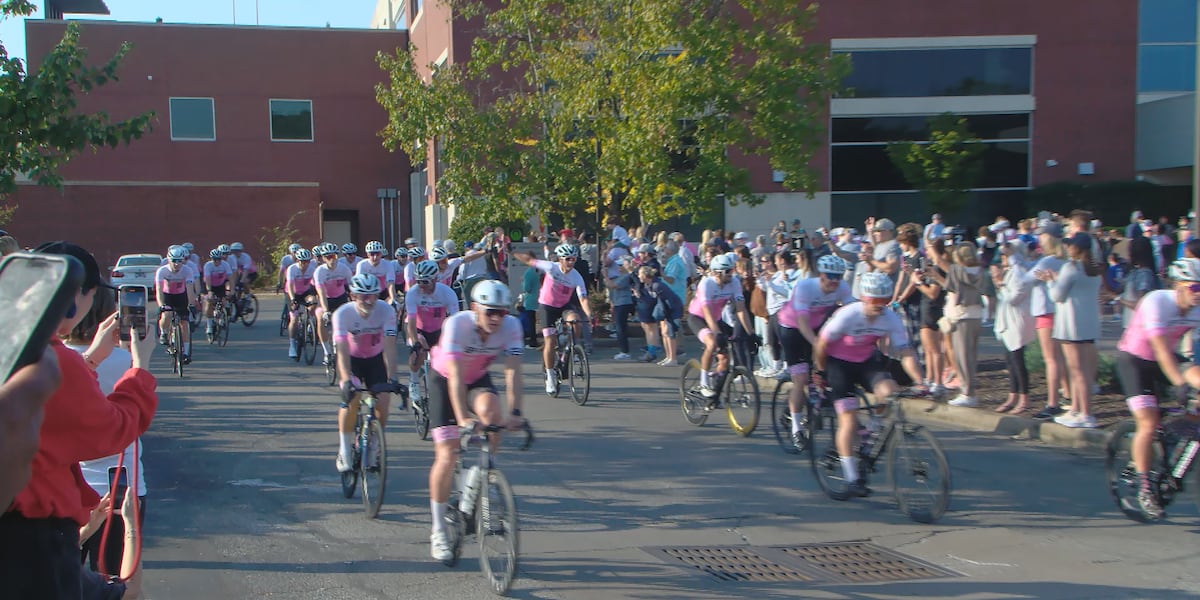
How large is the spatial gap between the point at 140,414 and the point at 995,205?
35.2m

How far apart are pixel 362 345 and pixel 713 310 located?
13.7 ft

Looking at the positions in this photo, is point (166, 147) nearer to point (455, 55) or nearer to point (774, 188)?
point (455, 55)

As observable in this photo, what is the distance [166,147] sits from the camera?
3981 centimetres

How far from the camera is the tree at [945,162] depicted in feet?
103

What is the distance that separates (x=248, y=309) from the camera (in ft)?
73.0

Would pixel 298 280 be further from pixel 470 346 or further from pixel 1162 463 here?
pixel 1162 463

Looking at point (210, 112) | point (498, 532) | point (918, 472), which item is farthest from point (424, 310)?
point (210, 112)

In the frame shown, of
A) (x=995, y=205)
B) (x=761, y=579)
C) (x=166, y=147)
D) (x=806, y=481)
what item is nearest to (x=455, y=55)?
(x=166, y=147)

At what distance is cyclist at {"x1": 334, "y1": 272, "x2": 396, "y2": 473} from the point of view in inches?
314

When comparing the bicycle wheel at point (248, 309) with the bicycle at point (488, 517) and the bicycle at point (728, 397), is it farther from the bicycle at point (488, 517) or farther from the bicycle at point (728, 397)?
the bicycle at point (488, 517)

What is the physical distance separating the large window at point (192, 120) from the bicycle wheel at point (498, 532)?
37.6 metres

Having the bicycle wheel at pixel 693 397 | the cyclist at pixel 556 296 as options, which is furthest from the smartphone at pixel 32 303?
the cyclist at pixel 556 296

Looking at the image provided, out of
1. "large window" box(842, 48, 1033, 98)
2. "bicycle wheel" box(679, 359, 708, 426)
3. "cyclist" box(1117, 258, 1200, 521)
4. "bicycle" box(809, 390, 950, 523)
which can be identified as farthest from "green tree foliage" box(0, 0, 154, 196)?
"large window" box(842, 48, 1033, 98)

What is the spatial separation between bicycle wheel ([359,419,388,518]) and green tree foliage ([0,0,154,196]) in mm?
5347
